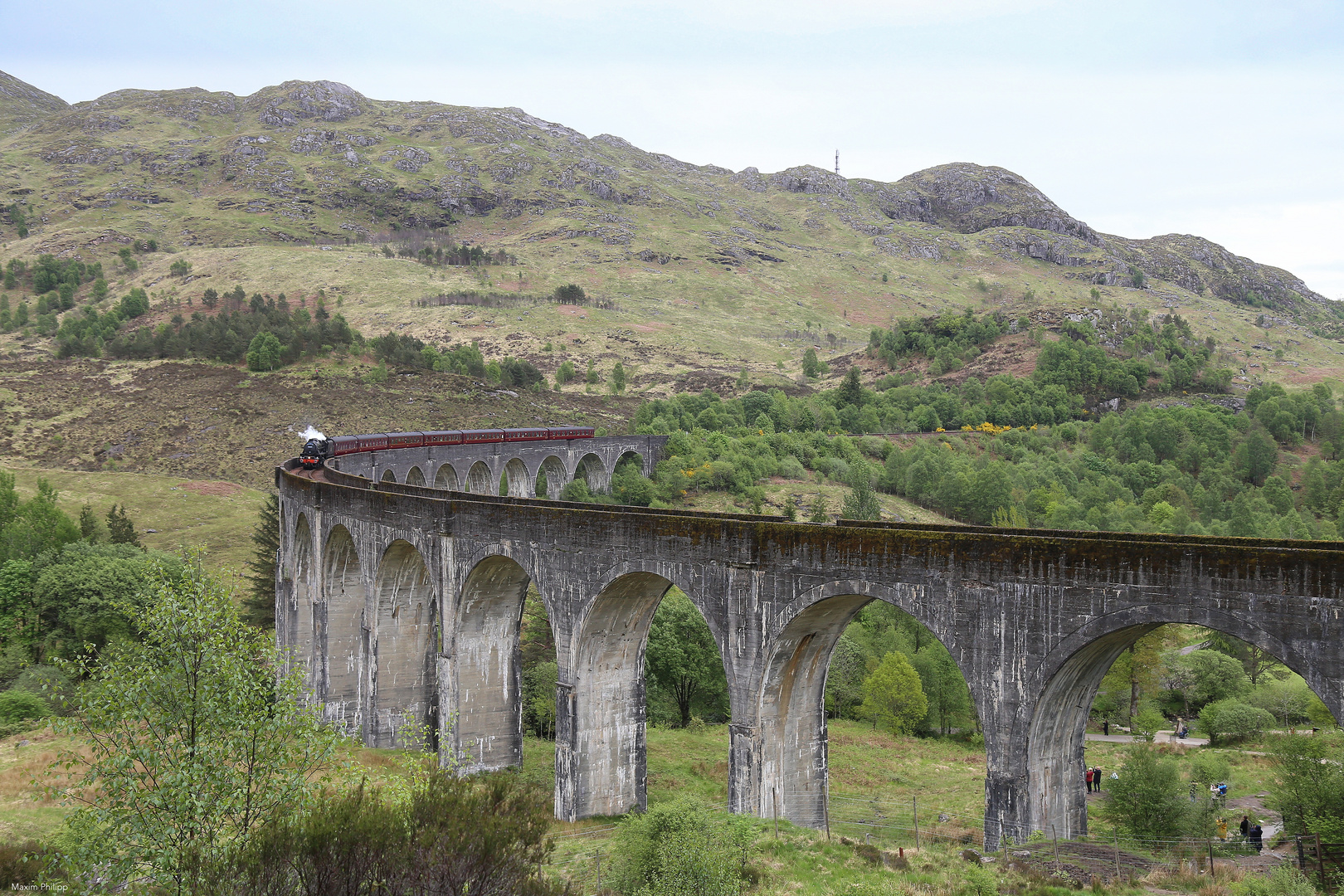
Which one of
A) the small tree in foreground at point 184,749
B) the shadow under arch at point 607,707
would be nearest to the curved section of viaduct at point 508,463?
the shadow under arch at point 607,707

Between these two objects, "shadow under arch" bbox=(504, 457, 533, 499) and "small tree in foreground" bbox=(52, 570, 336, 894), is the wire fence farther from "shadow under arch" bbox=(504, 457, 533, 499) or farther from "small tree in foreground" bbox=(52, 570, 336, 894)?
"shadow under arch" bbox=(504, 457, 533, 499)

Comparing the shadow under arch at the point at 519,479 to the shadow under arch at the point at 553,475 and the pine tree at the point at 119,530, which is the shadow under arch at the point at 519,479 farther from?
the pine tree at the point at 119,530

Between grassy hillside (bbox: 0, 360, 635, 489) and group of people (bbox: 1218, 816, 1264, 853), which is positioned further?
grassy hillside (bbox: 0, 360, 635, 489)

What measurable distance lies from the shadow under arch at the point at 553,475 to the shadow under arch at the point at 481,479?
9208mm

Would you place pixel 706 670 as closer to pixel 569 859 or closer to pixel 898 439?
pixel 569 859

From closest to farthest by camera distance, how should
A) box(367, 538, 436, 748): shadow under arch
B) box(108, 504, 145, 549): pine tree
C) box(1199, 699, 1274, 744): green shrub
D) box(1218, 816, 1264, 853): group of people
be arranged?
1. box(1218, 816, 1264, 853): group of people
2. box(367, 538, 436, 748): shadow under arch
3. box(1199, 699, 1274, 744): green shrub
4. box(108, 504, 145, 549): pine tree

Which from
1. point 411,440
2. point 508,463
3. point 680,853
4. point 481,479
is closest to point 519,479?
point 508,463

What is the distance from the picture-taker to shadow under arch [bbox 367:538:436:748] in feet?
118

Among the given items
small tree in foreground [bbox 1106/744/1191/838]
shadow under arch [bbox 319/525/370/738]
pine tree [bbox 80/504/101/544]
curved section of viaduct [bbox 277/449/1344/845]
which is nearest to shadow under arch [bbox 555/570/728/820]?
curved section of viaduct [bbox 277/449/1344/845]

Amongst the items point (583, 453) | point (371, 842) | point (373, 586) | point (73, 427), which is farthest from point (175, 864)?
point (73, 427)

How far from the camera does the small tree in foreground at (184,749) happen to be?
13.3 meters

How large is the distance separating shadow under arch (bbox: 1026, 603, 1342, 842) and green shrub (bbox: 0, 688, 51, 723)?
4006 centimetres

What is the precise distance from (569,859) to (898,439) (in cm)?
9845

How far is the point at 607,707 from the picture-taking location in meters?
28.5
